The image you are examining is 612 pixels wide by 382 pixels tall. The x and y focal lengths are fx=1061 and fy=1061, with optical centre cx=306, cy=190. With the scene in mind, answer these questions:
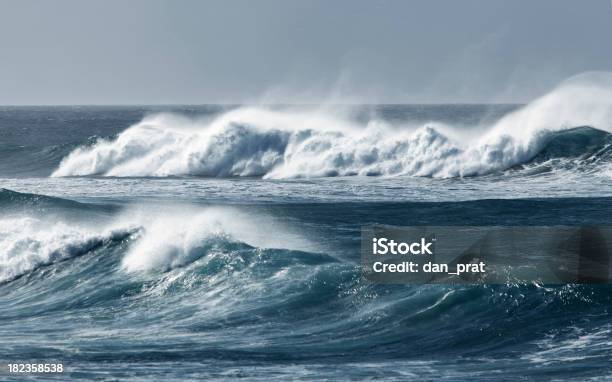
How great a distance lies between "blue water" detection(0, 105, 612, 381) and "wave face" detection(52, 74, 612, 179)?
0.43 meters

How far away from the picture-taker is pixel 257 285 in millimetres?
19891

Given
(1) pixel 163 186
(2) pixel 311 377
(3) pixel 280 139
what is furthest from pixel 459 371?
(3) pixel 280 139

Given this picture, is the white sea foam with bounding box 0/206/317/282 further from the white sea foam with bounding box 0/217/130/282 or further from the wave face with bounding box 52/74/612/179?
the wave face with bounding box 52/74/612/179

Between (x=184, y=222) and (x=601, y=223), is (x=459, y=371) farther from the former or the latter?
(x=601, y=223)

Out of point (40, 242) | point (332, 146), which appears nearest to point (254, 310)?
point (40, 242)

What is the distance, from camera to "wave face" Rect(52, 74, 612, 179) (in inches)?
1801

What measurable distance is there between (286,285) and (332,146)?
30.5 metres

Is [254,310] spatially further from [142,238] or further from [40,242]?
[40,242]

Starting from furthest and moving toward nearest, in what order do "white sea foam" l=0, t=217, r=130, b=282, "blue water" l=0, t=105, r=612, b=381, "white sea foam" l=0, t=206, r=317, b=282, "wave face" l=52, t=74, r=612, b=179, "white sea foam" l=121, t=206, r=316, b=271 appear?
"wave face" l=52, t=74, r=612, b=179 → "white sea foam" l=0, t=217, r=130, b=282 → "white sea foam" l=0, t=206, r=317, b=282 → "white sea foam" l=121, t=206, r=316, b=271 → "blue water" l=0, t=105, r=612, b=381

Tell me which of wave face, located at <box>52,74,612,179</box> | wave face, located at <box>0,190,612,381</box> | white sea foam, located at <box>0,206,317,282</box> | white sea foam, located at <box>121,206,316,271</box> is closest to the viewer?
wave face, located at <box>0,190,612,381</box>

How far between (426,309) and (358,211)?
12.9 metres

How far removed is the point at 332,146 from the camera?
164 feet

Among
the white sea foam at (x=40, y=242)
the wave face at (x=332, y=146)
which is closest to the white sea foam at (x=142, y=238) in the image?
the white sea foam at (x=40, y=242)

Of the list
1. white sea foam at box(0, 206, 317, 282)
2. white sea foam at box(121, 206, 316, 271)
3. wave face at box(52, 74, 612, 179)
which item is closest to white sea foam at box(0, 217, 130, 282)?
white sea foam at box(0, 206, 317, 282)
